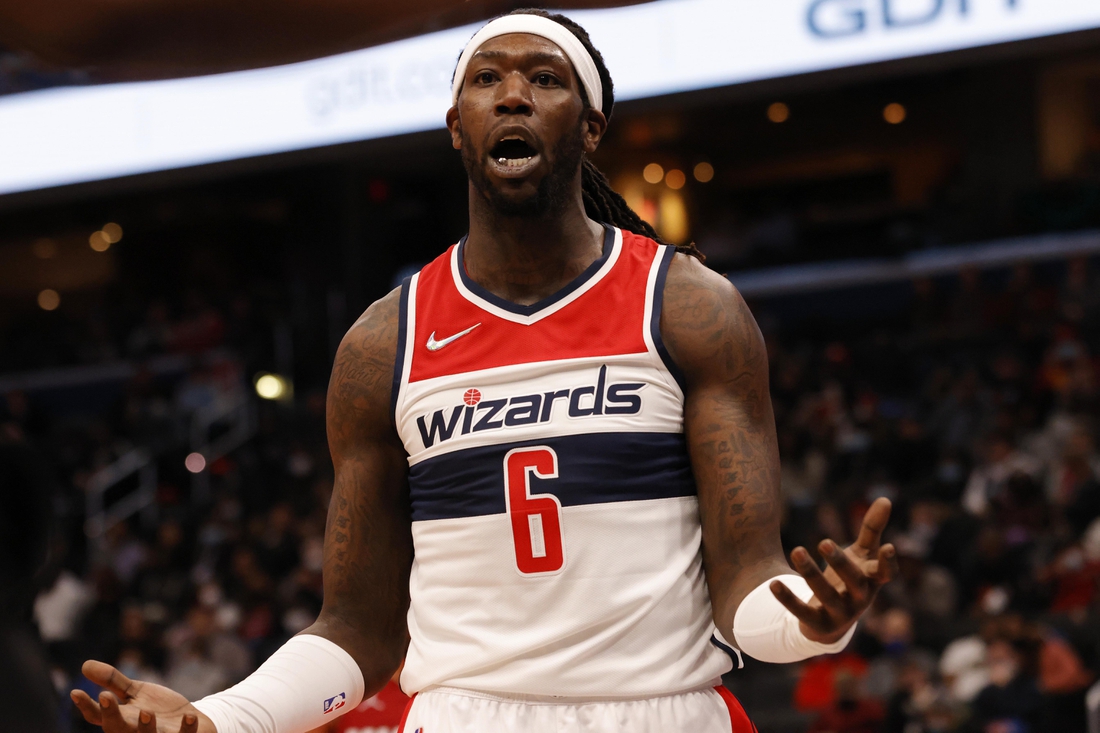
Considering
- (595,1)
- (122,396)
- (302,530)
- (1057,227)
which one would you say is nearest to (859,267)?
(1057,227)

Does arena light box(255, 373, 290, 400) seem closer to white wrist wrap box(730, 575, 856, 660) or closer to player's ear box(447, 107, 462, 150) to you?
player's ear box(447, 107, 462, 150)

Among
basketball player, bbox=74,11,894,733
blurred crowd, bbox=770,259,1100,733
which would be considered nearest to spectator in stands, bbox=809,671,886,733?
blurred crowd, bbox=770,259,1100,733

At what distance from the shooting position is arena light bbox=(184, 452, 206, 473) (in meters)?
14.7

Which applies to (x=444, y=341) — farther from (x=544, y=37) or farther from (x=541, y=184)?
(x=544, y=37)

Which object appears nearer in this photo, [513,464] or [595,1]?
[513,464]

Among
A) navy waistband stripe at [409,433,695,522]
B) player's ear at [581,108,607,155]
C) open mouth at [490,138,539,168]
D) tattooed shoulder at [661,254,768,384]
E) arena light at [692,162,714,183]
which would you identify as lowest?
navy waistband stripe at [409,433,695,522]

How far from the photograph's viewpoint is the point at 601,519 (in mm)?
2283

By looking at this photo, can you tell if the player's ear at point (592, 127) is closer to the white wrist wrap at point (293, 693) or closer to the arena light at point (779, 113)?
the white wrist wrap at point (293, 693)

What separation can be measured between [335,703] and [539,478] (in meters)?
0.58

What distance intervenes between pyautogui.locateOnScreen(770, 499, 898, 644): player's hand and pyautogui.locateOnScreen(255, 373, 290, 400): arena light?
13650 mm

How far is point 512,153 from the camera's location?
242 cm

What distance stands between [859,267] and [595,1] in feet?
25.4

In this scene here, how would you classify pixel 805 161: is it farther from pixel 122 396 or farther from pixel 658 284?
pixel 658 284

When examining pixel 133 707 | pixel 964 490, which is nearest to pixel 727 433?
pixel 133 707
